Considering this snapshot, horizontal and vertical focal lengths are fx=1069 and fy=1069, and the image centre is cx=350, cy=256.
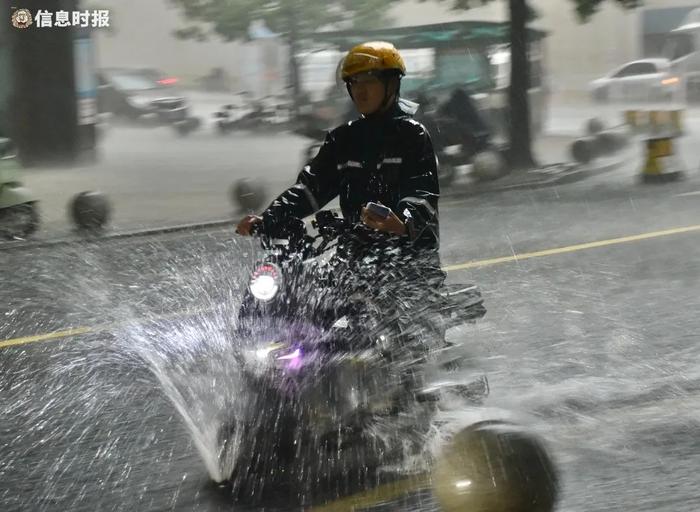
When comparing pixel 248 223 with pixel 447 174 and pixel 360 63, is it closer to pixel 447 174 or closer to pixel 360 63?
pixel 360 63

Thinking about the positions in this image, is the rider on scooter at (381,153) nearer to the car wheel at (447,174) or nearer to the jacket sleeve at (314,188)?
the jacket sleeve at (314,188)

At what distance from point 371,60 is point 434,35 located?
532 inches

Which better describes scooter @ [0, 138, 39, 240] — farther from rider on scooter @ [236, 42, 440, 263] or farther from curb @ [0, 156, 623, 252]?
rider on scooter @ [236, 42, 440, 263]

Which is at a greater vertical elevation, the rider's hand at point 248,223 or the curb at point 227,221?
the rider's hand at point 248,223

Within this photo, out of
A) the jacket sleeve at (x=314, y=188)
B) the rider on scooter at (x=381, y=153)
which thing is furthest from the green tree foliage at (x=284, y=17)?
the rider on scooter at (x=381, y=153)

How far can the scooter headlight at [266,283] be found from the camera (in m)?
4.10

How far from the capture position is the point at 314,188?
479 centimetres

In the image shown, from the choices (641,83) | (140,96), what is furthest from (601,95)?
(140,96)

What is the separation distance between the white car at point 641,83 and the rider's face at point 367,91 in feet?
66.0

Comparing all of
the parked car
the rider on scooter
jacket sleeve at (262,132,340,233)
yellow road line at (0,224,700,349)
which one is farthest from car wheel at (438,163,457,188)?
the rider on scooter

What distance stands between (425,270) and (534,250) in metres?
5.97

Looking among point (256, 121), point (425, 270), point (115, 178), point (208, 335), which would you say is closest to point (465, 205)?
point (256, 121)

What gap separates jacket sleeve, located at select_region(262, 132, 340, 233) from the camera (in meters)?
4.73

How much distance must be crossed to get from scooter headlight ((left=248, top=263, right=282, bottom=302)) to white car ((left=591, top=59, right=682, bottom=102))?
20.7 meters
